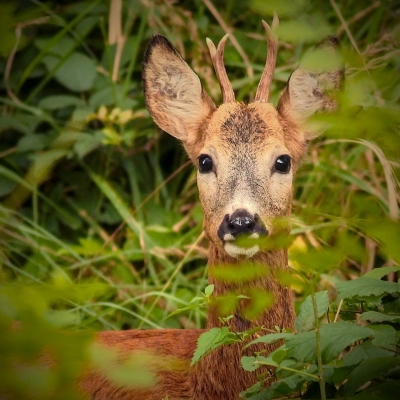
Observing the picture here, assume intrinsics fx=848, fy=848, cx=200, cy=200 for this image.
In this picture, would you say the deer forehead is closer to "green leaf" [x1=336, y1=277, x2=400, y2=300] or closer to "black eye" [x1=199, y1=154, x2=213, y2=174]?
"black eye" [x1=199, y1=154, x2=213, y2=174]

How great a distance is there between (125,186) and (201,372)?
88.0 inches

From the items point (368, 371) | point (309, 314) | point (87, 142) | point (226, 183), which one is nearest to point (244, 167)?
point (226, 183)

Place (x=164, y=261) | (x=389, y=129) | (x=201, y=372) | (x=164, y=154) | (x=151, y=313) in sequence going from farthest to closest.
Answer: (x=164, y=154), (x=164, y=261), (x=151, y=313), (x=201, y=372), (x=389, y=129)

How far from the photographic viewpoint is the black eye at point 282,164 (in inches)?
112

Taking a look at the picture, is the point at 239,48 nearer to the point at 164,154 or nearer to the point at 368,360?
the point at 164,154

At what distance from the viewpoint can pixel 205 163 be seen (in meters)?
2.88

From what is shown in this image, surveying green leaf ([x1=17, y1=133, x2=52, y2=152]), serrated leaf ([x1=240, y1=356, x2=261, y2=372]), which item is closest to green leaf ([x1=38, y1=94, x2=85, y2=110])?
green leaf ([x1=17, y1=133, x2=52, y2=152])

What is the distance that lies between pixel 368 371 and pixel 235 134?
1.41m

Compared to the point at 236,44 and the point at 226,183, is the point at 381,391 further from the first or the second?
the point at 236,44

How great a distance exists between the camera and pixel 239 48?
4.41m

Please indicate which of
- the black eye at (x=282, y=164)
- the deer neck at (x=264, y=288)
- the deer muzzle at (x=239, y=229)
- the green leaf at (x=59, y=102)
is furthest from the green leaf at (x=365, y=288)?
the green leaf at (x=59, y=102)

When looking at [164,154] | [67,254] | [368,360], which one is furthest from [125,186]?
[368,360]

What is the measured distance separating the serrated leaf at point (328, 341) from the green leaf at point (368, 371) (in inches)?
2.0

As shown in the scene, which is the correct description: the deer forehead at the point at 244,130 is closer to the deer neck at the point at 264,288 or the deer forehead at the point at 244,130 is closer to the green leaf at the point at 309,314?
the deer neck at the point at 264,288
